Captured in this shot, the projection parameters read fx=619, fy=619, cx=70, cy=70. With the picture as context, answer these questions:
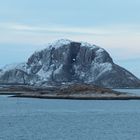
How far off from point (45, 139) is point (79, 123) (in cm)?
1887

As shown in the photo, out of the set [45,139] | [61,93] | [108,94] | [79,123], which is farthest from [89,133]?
[61,93]

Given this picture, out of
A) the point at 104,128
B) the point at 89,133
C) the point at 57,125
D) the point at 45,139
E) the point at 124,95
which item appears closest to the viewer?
the point at 45,139

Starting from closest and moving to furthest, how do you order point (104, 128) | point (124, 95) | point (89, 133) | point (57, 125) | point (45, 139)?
point (45, 139), point (89, 133), point (104, 128), point (57, 125), point (124, 95)

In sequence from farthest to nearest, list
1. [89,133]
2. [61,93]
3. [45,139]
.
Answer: [61,93]
[89,133]
[45,139]

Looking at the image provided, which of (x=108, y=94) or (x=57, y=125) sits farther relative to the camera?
(x=108, y=94)

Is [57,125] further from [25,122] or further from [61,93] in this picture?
[61,93]

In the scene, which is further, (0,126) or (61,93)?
(61,93)

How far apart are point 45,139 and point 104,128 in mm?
12423

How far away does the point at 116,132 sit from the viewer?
66.1 metres

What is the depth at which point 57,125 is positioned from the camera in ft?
246

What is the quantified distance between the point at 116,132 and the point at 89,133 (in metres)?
2.94

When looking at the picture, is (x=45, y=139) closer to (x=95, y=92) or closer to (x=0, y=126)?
(x=0, y=126)

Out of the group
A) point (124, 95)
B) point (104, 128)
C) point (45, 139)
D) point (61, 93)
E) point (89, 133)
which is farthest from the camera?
point (61, 93)

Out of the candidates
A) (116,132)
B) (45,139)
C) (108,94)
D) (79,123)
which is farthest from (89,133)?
(108,94)
